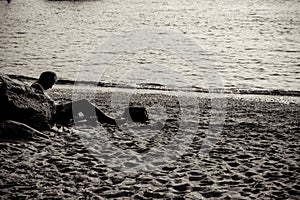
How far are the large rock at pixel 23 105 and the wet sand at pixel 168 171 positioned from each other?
0.80 ft

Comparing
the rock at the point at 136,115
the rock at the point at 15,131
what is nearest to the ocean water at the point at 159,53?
the rock at the point at 136,115

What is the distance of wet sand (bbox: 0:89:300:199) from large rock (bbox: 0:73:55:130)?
0.24 meters

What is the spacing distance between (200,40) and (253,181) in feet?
49.6

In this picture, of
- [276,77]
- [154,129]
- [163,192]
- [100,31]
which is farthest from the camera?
[100,31]

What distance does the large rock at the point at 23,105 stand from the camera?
5.01 m

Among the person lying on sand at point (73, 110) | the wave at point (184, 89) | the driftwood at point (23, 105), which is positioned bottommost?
the wave at point (184, 89)

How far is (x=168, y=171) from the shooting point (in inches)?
172

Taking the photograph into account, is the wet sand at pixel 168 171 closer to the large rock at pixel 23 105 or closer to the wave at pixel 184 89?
the large rock at pixel 23 105

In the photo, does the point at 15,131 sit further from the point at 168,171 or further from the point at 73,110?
the point at 168,171

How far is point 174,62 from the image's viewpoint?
525 inches

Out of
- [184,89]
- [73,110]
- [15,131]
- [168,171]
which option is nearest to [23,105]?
[15,131]

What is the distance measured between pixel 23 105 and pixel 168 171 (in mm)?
2044

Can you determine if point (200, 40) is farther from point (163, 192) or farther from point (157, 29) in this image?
point (163, 192)

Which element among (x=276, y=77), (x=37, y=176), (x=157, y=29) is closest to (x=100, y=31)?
(x=157, y=29)
